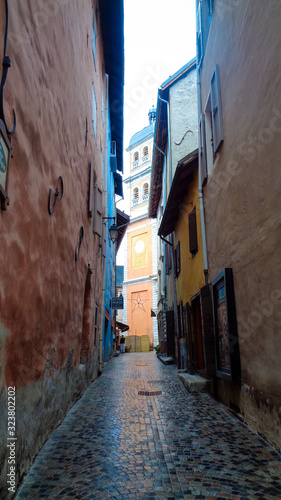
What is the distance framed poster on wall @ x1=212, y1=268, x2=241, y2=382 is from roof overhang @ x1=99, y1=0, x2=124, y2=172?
28.0ft

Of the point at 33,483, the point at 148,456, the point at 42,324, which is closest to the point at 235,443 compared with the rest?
the point at 148,456

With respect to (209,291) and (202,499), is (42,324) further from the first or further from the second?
(209,291)

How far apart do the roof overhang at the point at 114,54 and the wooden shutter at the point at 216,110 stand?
5612 mm

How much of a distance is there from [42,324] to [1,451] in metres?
1.43

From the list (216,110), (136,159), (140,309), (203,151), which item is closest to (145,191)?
(136,159)

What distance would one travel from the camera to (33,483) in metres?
2.82

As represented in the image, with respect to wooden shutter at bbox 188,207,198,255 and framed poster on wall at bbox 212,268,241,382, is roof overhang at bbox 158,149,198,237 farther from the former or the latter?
framed poster on wall at bbox 212,268,241,382

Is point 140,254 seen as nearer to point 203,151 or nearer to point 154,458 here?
point 203,151

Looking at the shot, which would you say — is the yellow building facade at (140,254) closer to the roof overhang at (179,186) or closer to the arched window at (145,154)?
the arched window at (145,154)

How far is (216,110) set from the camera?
6.18 m

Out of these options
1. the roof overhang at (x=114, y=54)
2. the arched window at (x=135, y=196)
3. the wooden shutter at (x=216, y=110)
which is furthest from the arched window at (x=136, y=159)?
the wooden shutter at (x=216, y=110)

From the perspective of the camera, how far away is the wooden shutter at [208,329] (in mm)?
6180

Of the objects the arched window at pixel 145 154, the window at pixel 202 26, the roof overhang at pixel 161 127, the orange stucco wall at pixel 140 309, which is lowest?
the orange stucco wall at pixel 140 309

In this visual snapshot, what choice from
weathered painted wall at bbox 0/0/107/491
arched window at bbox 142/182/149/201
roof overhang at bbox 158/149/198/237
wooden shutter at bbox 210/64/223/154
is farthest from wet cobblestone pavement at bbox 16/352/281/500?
arched window at bbox 142/182/149/201
